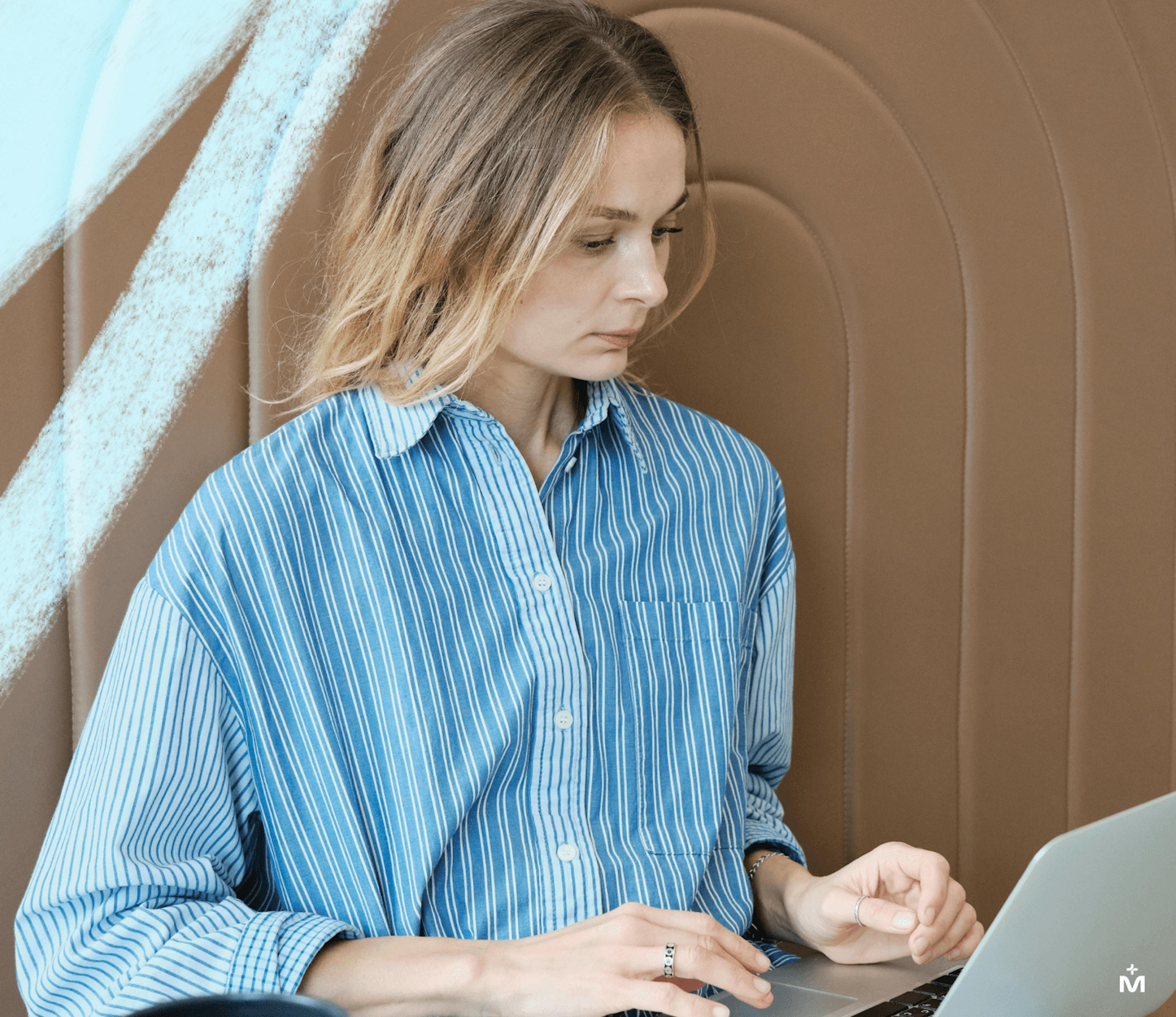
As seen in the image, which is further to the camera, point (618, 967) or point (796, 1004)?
point (796, 1004)

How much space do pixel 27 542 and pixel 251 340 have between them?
0.27m

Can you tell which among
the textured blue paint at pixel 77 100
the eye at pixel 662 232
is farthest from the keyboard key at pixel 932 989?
the textured blue paint at pixel 77 100

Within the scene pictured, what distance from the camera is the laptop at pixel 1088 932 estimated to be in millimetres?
654

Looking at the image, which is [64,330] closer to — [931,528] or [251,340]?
[251,340]

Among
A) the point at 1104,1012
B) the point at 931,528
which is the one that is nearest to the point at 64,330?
the point at 1104,1012

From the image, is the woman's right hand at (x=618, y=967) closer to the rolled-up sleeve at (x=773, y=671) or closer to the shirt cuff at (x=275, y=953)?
the shirt cuff at (x=275, y=953)

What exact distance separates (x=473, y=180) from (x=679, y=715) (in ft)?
1.70

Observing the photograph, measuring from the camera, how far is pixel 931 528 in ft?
4.99

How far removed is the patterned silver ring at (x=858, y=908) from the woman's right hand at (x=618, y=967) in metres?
0.13

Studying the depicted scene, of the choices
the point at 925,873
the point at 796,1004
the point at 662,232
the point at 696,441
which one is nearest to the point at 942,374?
the point at 696,441

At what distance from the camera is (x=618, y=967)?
0.79 meters

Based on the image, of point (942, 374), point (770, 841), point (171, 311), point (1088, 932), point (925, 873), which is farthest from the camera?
A: point (942, 374)

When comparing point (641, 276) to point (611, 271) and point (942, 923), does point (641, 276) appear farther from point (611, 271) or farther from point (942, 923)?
point (942, 923)

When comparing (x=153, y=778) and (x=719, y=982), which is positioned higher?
(x=153, y=778)
